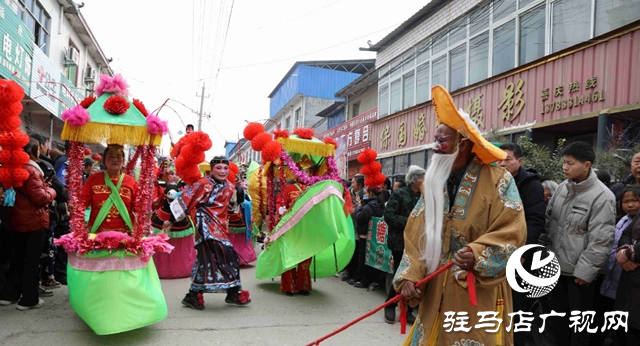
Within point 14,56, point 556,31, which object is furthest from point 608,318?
point 14,56

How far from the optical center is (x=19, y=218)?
4.95 m

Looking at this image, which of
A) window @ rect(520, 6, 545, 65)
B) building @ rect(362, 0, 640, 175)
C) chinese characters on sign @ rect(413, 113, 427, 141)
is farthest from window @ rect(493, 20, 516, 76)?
chinese characters on sign @ rect(413, 113, 427, 141)

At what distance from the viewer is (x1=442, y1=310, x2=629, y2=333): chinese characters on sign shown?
2547 mm

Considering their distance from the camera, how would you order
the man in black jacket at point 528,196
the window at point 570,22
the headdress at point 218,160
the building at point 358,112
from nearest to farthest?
the man in black jacket at point 528,196 < the headdress at point 218,160 < the window at point 570,22 < the building at point 358,112

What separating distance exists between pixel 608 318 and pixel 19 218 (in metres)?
5.42

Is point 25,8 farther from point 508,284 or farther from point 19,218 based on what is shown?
point 508,284

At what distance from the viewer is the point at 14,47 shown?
9.85m

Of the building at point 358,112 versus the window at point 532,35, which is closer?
the window at point 532,35

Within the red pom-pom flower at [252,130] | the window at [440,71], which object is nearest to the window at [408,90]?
the window at [440,71]

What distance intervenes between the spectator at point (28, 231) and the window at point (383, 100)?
12.0m

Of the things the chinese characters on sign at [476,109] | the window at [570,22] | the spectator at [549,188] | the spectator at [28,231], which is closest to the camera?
the spectator at [28,231]

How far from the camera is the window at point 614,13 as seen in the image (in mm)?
7113

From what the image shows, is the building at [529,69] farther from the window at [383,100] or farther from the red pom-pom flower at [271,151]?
the red pom-pom flower at [271,151]

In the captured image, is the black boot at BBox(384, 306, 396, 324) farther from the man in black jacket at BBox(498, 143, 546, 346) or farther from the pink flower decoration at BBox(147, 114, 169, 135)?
the pink flower decoration at BBox(147, 114, 169, 135)
